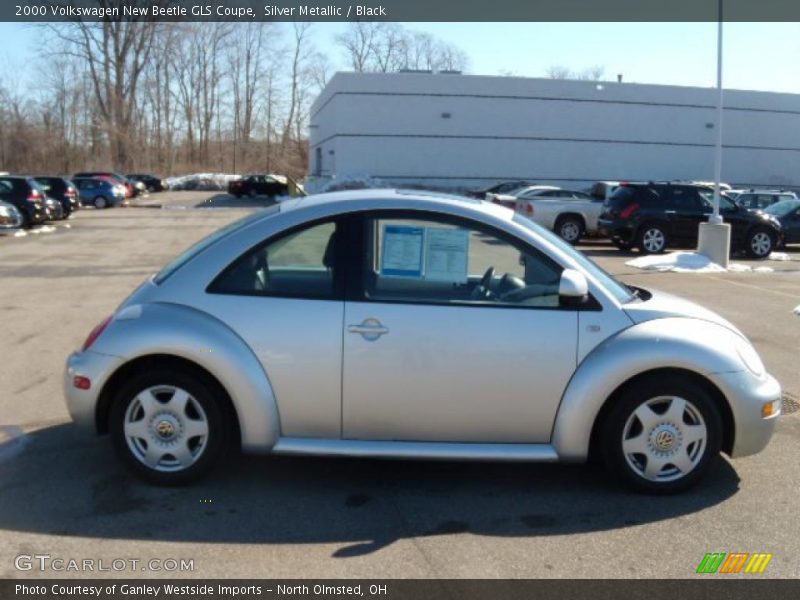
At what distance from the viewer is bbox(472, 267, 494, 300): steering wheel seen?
15.4 feet

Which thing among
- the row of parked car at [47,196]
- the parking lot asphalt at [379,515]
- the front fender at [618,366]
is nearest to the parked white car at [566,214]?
the row of parked car at [47,196]

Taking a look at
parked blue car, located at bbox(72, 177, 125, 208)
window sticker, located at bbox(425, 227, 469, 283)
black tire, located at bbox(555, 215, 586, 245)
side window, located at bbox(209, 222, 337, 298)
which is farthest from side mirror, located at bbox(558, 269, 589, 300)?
parked blue car, located at bbox(72, 177, 125, 208)

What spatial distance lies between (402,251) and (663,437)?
183cm

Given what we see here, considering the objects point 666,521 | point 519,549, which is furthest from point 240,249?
point 666,521

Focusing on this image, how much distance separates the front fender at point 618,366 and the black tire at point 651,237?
15.5 meters

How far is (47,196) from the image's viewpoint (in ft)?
91.7

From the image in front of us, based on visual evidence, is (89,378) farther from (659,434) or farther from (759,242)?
(759,242)

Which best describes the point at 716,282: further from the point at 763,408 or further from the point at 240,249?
the point at 240,249

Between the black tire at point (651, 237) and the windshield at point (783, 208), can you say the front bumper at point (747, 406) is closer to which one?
the black tire at point (651, 237)

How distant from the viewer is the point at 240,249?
471 cm

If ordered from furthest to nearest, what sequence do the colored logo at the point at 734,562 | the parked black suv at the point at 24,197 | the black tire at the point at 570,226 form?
the parked black suv at the point at 24,197
the black tire at the point at 570,226
the colored logo at the point at 734,562

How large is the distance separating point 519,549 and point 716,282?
11.6 meters

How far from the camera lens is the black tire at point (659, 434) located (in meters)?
4.58
